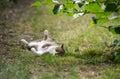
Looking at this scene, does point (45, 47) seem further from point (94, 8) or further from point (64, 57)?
point (94, 8)

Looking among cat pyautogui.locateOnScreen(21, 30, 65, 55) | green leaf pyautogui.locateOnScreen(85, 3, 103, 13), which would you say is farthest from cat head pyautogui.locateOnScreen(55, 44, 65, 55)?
green leaf pyautogui.locateOnScreen(85, 3, 103, 13)

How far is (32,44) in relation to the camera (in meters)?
5.03

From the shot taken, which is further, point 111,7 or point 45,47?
point 45,47

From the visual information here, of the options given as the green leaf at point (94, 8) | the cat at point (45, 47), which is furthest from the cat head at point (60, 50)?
the green leaf at point (94, 8)

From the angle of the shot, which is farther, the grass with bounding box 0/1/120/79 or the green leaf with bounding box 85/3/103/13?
the grass with bounding box 0/1/120/79

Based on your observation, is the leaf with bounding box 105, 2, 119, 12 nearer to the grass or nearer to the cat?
the grass

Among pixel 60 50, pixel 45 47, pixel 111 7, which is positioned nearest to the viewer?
pixel 111 7

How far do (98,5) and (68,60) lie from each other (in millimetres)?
3319

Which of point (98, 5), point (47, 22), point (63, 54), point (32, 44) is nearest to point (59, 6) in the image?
point (98, 5)

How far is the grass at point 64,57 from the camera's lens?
12.7ft

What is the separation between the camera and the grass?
12.7 feet

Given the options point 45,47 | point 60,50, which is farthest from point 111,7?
point 45,47

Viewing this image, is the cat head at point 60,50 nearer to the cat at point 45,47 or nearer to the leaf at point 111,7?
the cat at point 45,47

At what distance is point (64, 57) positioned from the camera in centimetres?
453
